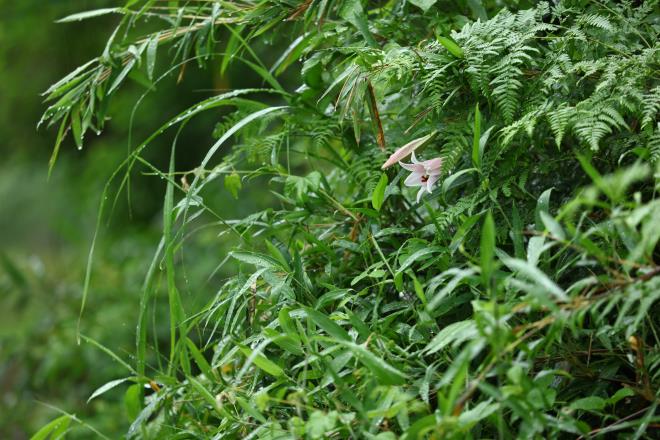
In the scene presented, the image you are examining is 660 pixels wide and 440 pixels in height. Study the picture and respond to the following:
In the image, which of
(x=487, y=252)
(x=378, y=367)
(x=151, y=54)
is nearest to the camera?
(x=487, y=252)

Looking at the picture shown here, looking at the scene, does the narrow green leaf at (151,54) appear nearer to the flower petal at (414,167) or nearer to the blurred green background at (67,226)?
the blurred green background at (67,226)

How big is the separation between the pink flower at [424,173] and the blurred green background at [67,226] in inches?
21.1

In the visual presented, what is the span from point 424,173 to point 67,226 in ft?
11.0

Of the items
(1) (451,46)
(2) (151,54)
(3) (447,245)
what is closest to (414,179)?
(3) (447,245)

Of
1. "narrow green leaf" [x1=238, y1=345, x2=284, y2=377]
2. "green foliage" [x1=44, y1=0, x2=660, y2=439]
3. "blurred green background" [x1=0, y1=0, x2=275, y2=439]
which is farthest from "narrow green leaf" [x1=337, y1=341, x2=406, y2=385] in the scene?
"blurred green background" [x1=0, y1=0, x2=275, y2=439]

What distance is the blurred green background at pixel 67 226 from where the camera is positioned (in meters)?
3.41

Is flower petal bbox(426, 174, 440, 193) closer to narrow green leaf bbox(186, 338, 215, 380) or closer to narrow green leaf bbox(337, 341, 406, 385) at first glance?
narrow green leaf bbox(337, 341, 406, 385)

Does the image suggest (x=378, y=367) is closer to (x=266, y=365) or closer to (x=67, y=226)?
(x=266, y=365)

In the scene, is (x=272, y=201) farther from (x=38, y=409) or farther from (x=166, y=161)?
(x=38, y=409)

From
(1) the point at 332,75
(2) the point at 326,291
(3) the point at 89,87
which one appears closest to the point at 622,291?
(2) the point at 326,291

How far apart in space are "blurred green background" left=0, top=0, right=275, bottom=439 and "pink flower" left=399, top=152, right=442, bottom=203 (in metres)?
0.54

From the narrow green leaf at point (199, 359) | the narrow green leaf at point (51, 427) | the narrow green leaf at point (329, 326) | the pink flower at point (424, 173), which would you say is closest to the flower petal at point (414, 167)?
the pink flower at point (424, 173)

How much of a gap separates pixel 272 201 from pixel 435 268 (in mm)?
2746

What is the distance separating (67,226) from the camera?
439 cm
